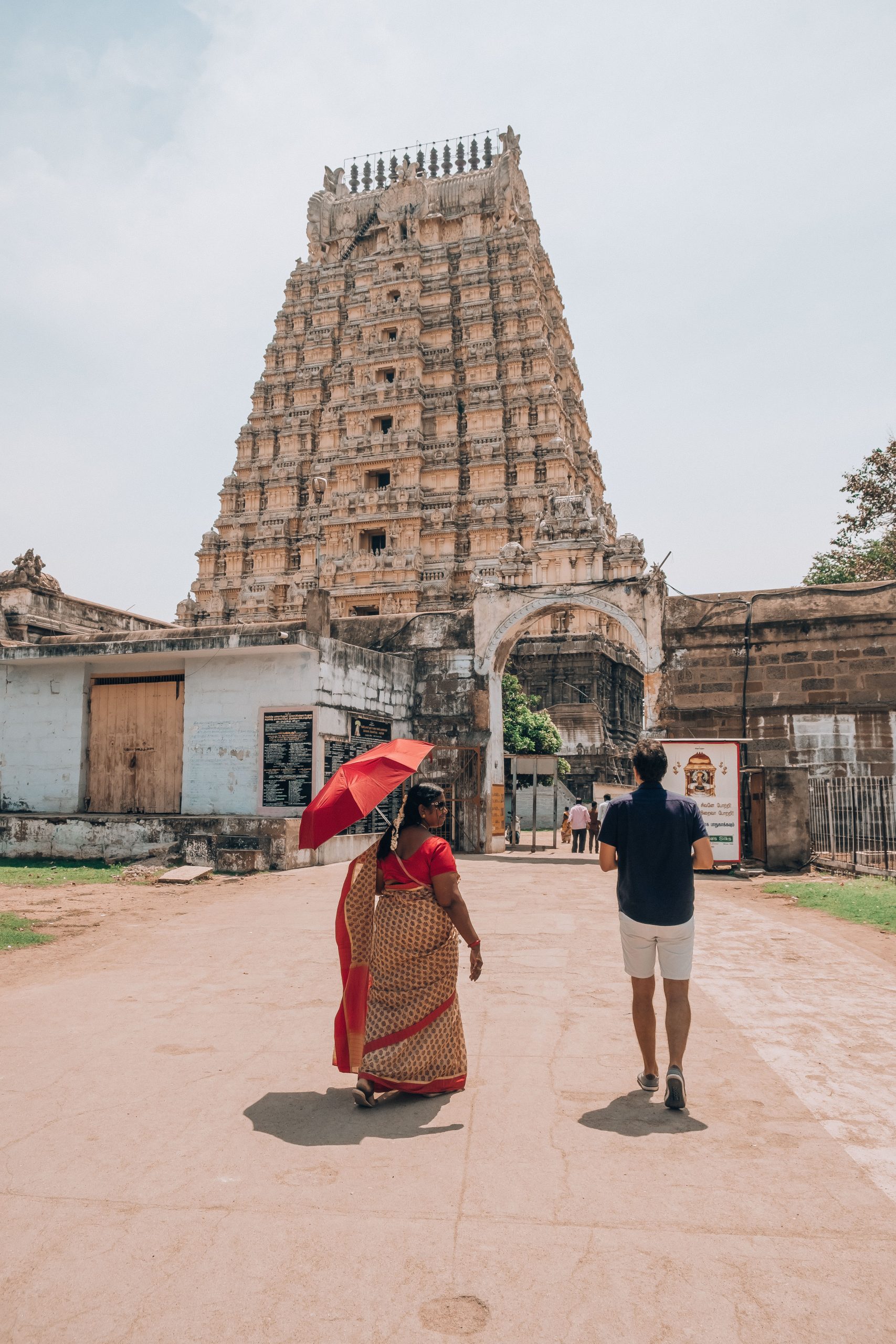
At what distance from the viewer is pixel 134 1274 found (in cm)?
256

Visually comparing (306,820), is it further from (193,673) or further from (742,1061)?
(193,673)

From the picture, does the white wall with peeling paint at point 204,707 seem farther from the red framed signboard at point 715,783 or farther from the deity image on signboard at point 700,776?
the deity image on signboard at point 700,776

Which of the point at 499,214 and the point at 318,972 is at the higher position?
the point at 499,214

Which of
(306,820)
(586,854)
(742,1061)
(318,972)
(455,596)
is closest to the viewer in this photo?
(306,820)

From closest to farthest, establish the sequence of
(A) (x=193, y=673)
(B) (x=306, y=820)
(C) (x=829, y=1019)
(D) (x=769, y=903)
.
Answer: (B) (x=306, y=820)
(C) (x=829, y=1019)
(D) (x=769, y=903)
(A) (x=193, y=673)

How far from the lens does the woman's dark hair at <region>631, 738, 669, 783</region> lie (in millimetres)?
4328

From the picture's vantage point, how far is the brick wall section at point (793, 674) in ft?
46.3

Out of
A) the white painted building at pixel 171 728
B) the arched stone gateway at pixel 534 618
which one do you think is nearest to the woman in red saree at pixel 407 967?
the white painted building at pixel 171 728

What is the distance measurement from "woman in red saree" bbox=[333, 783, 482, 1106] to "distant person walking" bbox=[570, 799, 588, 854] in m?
14.4

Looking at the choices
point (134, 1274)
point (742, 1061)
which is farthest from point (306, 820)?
point (742, 1061)

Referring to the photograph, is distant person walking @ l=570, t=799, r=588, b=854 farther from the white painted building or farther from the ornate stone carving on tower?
the ornate stone carving on tower

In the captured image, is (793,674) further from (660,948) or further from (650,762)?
(660,948)

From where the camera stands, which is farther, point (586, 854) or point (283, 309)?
point (283, 309)

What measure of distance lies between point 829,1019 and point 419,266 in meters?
40.3
